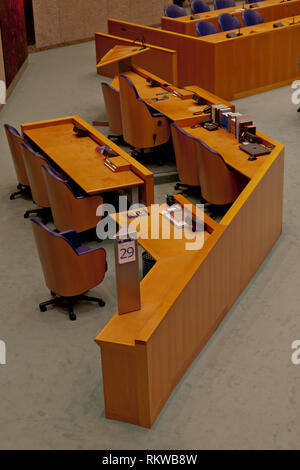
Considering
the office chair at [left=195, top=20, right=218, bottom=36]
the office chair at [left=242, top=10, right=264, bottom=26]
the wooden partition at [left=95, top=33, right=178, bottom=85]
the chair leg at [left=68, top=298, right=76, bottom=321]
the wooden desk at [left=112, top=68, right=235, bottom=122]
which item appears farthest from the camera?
the office chair at [left=242, top=10, right=264, bottom=26]

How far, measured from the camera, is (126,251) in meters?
4.84

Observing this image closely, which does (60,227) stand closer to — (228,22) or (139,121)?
(139,121)

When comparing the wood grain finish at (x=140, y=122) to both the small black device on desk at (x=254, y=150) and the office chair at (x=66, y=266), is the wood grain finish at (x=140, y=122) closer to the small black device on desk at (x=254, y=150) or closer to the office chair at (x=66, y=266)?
the small black device on desk at (x=254, y=150)

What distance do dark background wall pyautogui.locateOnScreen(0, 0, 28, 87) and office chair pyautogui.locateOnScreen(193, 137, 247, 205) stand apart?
18.6 feet

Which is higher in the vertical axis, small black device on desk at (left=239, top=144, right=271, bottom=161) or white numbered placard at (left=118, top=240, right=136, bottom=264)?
white numbered placard at (left=118, top=240, right=136, bottom=264)

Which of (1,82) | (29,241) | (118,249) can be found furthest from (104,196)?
(1,82)

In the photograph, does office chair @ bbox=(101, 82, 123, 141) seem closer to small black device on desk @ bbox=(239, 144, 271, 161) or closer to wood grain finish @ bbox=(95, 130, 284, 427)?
small black device on desk @ bbox=(239, 144, 271, 161)

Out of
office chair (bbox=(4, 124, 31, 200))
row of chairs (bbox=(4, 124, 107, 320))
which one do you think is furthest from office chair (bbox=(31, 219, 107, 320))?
office chair (bbox=(4, 124, 31, 200))

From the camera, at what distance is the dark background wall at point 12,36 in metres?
11.9

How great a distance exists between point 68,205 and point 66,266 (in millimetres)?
1190

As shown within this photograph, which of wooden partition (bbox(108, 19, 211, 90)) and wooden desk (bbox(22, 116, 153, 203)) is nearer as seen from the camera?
wooden desk (bbox(22, 116, 153, 203))

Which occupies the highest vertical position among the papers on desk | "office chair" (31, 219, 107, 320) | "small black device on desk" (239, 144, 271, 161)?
"small black device on desk" (239, 144, 271, 161)

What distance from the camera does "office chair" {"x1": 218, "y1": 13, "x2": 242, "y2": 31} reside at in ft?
41.4

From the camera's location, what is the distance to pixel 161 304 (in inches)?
189
